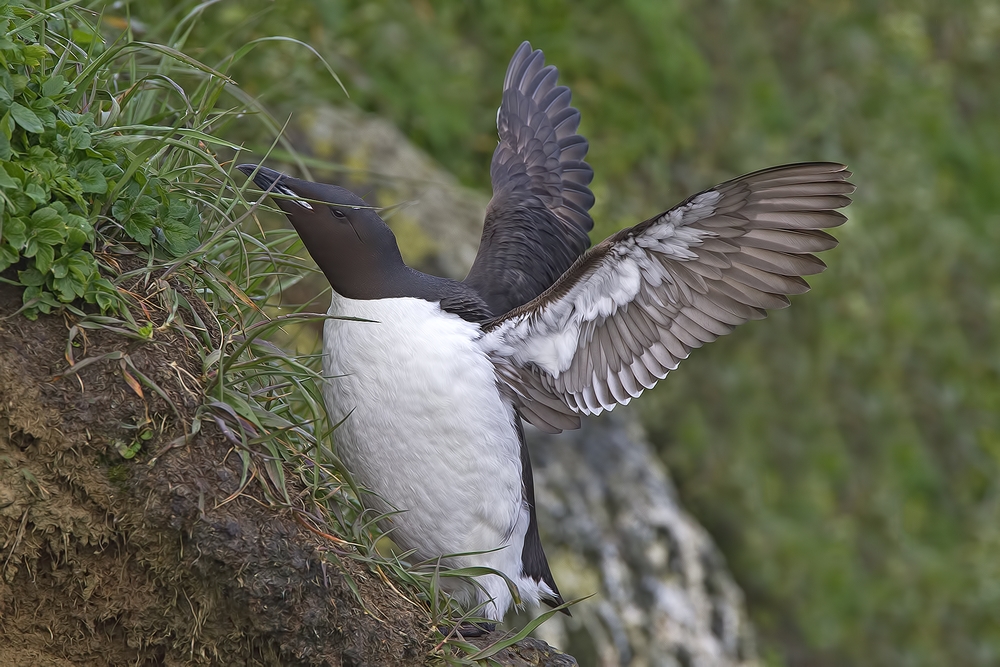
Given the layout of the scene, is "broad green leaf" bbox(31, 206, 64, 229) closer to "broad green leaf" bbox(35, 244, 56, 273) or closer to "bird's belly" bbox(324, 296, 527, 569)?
"broad green leaf" bbox(35, 244, 56, 273)

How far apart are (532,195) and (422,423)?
5.63ft

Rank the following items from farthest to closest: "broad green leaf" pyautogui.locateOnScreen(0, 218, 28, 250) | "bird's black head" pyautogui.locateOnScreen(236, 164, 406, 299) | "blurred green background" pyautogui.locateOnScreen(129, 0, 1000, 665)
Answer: "blurred green background" pyautogui.locateOnScreen(129, 0, 1000, 665), "bird's black head" pyautogui.locateOnScreen(236, 164, 406, 299), "broad green leaf" pyautogui.locateOnScreen(0, 218, 28, 250)

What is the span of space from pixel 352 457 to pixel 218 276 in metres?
0.75

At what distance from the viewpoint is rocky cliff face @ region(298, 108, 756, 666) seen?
5.68m

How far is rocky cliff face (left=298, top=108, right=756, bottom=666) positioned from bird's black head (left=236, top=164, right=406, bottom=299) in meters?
1.82

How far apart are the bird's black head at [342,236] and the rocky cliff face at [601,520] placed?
1.82 meters

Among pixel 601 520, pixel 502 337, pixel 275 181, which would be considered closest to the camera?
pixel 275 181

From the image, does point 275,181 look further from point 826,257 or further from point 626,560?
point 826,257

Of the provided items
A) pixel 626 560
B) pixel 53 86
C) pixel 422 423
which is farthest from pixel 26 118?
pixel 626 560

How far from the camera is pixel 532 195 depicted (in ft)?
16.5

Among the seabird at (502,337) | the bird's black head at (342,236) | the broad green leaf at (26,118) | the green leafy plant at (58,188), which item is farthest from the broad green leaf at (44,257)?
the bird's black head at (342,236)

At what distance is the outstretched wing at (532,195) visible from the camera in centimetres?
443

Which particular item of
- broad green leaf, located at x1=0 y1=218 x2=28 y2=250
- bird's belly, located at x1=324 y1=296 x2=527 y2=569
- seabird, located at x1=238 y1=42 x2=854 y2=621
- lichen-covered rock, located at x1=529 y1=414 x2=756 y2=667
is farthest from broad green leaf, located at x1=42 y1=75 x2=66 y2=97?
lichen-covered rock, located at x1=529 y1=414 x2=756 y2=667

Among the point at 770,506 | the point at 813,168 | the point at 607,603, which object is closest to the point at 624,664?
the point at 607,603
